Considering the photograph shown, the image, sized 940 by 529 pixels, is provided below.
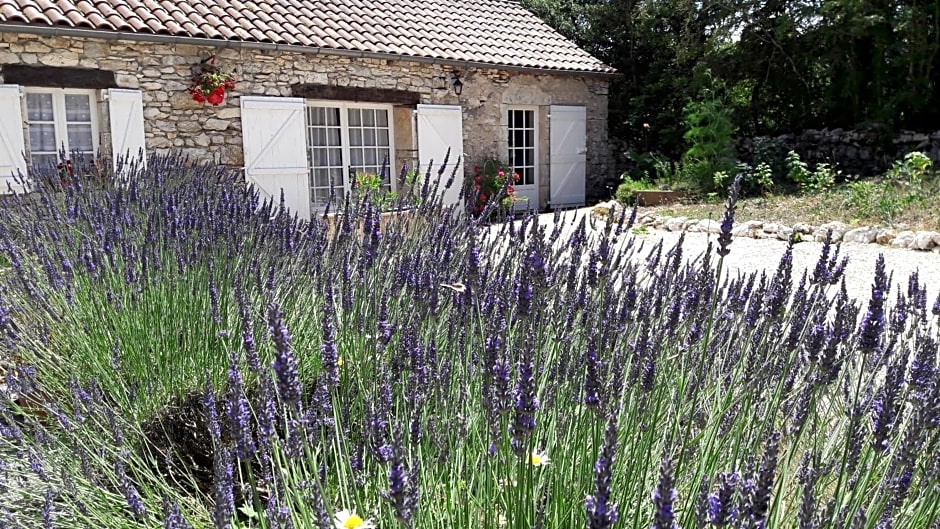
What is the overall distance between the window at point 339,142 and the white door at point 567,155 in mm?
3174

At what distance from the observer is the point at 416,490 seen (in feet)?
3.67

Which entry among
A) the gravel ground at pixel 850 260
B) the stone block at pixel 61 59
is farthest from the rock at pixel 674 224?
the stone block at pixel 61 59

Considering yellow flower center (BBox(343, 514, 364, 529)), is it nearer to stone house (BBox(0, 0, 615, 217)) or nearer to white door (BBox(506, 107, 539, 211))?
stone house (BBox(0, 0, 615, 217))

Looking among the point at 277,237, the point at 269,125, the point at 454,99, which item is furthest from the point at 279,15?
the point at 277,237

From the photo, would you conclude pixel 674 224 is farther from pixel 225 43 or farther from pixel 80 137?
pixel 80 137

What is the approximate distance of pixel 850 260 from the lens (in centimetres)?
580

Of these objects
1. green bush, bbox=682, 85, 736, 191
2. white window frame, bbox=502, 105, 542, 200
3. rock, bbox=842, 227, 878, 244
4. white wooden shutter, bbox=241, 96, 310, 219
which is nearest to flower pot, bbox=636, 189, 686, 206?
green bush, bbox=682, 85, 736, 191

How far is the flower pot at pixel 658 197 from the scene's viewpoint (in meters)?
11.4

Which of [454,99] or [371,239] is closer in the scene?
[371,239]

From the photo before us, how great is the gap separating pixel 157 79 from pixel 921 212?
8.68m

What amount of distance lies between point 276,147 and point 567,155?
17.9 ft

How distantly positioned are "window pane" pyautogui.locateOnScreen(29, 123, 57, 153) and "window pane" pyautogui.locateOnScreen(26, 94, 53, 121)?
3.2 inches

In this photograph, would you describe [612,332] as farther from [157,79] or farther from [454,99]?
[454,99]

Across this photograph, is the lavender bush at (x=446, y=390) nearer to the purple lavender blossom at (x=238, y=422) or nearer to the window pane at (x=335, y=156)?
the purple lavender blossom at (x=238, y=422)
